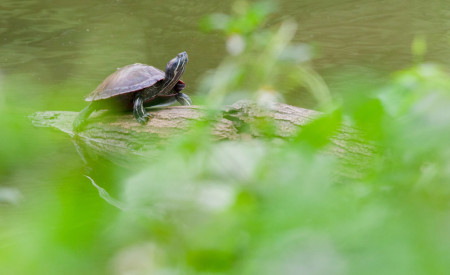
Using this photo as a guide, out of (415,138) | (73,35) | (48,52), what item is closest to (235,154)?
(415,138)

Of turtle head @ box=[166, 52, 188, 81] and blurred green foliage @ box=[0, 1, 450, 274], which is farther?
turtle head @ box=[166, 52, 188, 81]

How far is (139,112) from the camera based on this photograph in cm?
365

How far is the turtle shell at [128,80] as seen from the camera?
12.0 ft

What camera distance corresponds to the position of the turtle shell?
12.0 ft

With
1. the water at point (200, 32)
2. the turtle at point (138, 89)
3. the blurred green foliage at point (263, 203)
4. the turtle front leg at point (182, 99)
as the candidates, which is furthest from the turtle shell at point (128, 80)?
the blurred green foliage at point (263, 203)

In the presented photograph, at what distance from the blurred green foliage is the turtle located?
10.3 feet

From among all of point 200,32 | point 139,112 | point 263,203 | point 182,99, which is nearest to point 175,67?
point 182,99

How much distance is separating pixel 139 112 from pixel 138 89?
0.46ft

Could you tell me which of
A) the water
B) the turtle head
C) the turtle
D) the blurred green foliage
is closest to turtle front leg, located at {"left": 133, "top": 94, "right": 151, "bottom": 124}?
the turtle

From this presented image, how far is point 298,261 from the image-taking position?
0.35 metres

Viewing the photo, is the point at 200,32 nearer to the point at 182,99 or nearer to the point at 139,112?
the point at 182,99

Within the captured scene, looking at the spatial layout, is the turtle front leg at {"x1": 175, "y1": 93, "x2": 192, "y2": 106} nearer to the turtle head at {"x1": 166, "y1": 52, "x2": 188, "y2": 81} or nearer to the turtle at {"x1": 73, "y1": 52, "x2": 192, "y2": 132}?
the turtle at {"x1": 73, "y1": 52, "x2": 192, "y2": 132}

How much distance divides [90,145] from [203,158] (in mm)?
3410

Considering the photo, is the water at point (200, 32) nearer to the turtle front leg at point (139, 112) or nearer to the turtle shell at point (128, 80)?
the turtle shell at point (128, 80)
